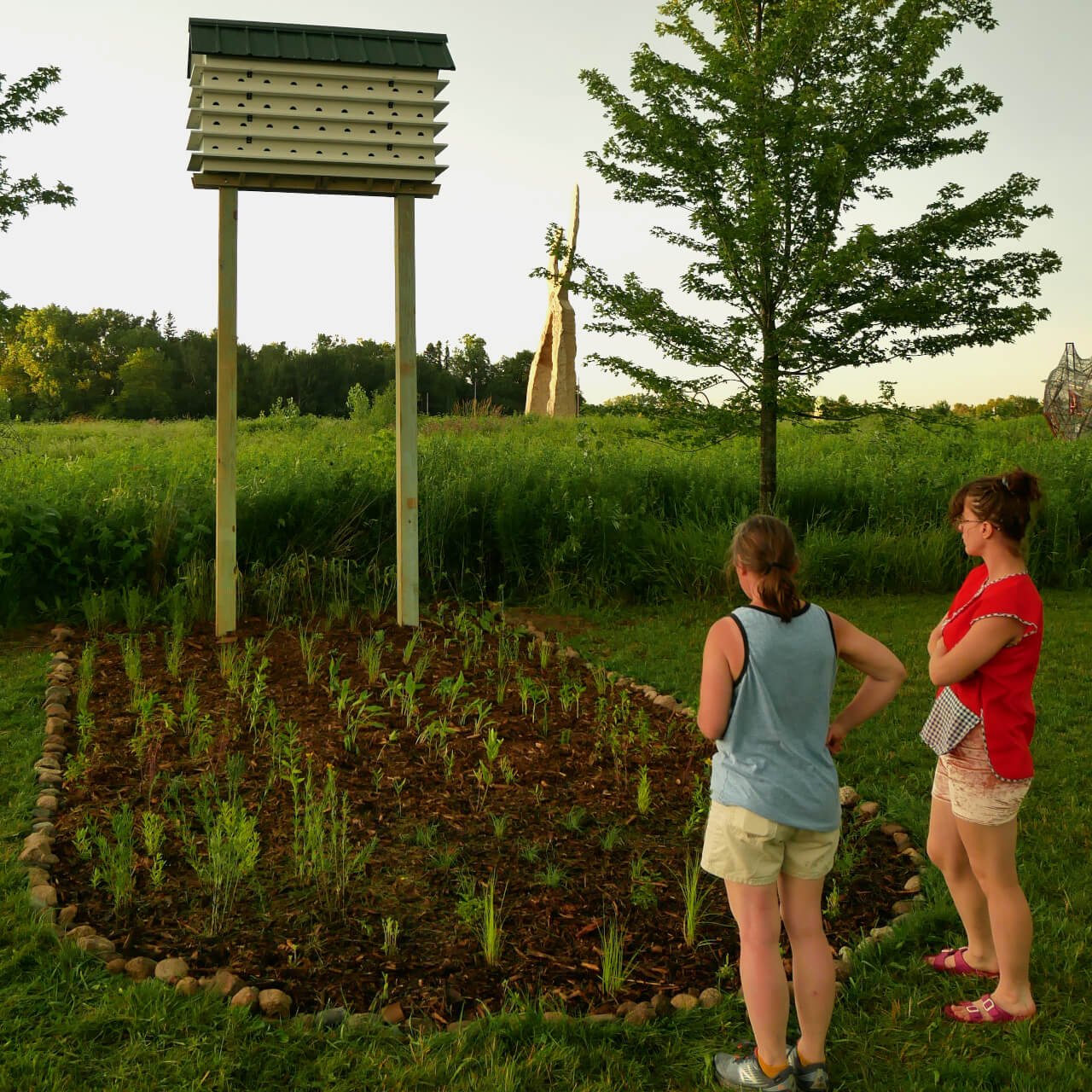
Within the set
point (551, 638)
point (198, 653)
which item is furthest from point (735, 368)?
point (198, 653)

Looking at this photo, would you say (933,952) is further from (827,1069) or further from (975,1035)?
(827,1069)

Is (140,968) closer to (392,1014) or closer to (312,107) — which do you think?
(392,1014)

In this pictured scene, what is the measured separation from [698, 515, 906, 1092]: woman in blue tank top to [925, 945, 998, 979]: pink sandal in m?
0.86

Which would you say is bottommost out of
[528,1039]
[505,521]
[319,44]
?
[528,1039]

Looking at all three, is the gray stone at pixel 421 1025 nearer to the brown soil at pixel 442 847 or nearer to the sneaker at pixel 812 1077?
the brown soil at pixel 442 847

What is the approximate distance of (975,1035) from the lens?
2984mm

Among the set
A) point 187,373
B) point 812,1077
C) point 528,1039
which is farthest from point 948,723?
point 187,373

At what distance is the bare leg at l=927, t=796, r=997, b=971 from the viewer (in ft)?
10.2

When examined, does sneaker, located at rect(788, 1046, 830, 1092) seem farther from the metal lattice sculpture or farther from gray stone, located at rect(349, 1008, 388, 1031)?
the metal lattice sculpture

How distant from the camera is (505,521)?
8703 mm

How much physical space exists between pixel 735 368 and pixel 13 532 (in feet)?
18.3

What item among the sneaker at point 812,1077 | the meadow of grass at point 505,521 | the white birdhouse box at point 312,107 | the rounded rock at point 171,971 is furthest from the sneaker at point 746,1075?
the white birdhouse box at point 312,107

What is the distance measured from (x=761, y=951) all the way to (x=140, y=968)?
1851 mm

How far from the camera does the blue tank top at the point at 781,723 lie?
2.56m
